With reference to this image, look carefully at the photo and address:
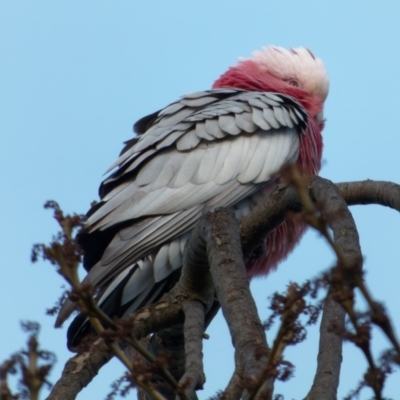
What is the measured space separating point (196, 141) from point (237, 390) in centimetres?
406

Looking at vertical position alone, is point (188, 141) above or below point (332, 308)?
above

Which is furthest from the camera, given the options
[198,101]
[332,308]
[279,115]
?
[198,101]

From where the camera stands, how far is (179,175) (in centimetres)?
628

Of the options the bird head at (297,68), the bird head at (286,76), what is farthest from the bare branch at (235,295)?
the bird head at (297,68)

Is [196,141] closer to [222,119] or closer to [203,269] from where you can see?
[222,119]

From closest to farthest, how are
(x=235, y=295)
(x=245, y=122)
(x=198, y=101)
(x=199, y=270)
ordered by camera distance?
(x=235, y=295), (x=199, y=270), (x=245, y=122), (x=198, y=101)

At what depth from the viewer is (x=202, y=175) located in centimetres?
627

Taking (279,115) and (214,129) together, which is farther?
(279,115)

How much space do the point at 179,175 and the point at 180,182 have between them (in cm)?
7

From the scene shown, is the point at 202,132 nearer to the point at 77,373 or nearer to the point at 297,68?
the point at 297,68

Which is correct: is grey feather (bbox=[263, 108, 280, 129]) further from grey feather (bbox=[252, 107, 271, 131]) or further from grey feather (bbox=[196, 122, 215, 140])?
grey feather (bbox=[196, 122, 215, 140])

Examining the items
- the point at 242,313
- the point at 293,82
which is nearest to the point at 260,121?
the point at 293,82

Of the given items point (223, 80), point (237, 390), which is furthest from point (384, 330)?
point (223, 80)

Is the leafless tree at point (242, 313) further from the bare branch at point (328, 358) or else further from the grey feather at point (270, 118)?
the grey feather at point (270, 118)
